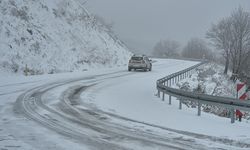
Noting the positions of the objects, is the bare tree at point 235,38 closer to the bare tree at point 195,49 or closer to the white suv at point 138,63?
the white suv at point 138,63

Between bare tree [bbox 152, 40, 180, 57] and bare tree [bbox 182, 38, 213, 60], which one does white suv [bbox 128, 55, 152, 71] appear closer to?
bare tree [bbox 182, 38, 213, 60]

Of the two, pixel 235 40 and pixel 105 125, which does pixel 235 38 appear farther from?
pixel 105 125

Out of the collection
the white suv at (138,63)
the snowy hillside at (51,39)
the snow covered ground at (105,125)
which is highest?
the snowy hillside at (51,39)

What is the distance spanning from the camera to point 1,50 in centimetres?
2980

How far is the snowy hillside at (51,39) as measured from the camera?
31.7 meters

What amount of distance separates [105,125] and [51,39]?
93.7ft

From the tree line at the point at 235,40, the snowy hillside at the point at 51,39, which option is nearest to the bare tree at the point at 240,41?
the tree line at the point at 235,40

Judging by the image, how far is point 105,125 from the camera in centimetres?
1175

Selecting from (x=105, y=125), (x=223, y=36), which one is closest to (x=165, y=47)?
(x=223, y=36)

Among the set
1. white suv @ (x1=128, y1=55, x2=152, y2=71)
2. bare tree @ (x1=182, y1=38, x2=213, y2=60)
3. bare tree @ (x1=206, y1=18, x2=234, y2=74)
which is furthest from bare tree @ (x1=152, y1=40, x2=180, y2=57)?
white suv @ (x1=128, y1=55, x2=152, y2=71)

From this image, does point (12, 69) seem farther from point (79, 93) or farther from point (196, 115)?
point (196, 115)

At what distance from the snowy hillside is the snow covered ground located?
13.6 metres

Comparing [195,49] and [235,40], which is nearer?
[235,40]

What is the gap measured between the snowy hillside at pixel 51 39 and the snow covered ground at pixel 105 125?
44.6ft
